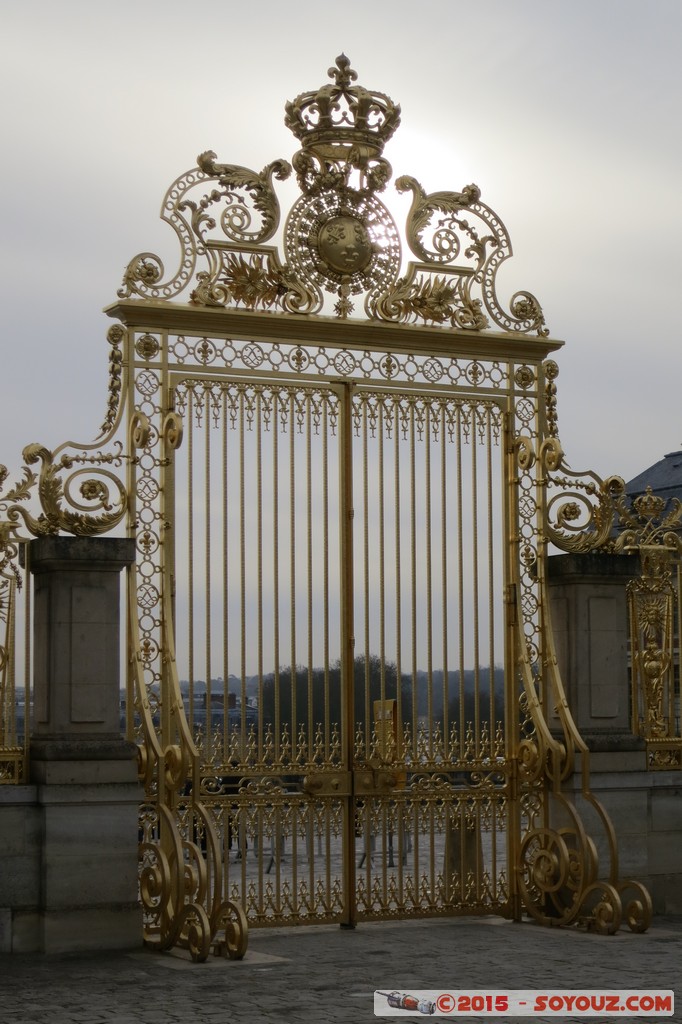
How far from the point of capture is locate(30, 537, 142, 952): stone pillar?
10531 mm

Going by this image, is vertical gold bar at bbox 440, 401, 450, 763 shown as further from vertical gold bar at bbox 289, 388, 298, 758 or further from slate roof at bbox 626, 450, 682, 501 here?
slate roof at bbox 626, 450, 682, 501

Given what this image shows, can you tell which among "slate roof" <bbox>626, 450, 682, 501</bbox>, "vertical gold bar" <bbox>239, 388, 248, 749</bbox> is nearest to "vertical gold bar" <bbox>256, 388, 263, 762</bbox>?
"vertical gold bar" <bbox>239, 388, 248, 749</bbox>

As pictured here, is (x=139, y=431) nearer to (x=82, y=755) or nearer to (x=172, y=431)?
(x=172, y=431)

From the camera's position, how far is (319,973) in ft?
31.9

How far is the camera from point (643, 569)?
12.9 m

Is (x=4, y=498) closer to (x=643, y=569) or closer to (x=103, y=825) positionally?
(x=103, y=825)

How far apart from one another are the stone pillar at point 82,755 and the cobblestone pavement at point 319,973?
12.5 inches

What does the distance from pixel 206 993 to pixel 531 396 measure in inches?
215

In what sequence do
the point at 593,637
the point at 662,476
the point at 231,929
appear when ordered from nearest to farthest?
the point at 231,929, the point at 593,637, the point at 662,476

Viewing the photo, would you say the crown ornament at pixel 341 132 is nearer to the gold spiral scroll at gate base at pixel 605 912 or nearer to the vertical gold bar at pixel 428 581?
the vertical gold bar at pixel 428 581

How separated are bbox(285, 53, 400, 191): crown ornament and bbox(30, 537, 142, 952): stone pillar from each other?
10.3ft

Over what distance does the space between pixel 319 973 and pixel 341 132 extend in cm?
578

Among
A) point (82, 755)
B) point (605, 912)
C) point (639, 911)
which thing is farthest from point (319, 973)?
point (639, 911)

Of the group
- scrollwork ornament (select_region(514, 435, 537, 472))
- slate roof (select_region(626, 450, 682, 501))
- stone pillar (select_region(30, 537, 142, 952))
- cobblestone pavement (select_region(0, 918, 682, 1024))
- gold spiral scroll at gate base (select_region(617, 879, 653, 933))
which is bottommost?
cobblestone pavement (select_region(0, 918, 682, 1024))
